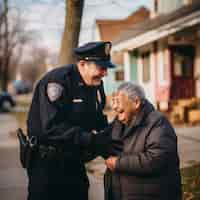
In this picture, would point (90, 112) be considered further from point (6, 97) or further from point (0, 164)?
point (6, 97)

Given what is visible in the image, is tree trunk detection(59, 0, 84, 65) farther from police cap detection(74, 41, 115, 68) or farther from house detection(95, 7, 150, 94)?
house detection(95, 7, 150, 94)

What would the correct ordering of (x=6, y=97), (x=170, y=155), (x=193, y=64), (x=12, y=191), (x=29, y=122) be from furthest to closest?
(x=6, y=97) → (x=193, y=64) → (x=12, y=191) → (x=29, y=122) → (x=170, y=155)

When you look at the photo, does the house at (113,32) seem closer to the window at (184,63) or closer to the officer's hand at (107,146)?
the window at (184,63)

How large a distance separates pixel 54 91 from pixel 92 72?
32 centimetres

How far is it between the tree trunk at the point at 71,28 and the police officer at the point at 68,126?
7.38m

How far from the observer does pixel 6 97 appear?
30.0 m

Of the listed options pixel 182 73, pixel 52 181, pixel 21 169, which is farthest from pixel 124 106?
pixel 182 73

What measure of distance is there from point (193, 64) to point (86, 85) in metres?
13.8

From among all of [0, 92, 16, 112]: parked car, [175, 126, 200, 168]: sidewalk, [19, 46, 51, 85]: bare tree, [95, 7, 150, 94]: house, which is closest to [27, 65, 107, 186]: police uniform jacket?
[175, 126, 200, 168]: sidewalk

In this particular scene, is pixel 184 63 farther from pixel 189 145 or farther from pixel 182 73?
pixel 189 145

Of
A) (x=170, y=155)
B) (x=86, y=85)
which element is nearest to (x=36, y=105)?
(x=86, y=85)

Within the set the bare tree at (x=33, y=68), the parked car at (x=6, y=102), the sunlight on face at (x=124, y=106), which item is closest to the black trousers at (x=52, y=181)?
the sunlight on face at (x=124, y=106)

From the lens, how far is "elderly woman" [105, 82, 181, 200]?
10.0ft

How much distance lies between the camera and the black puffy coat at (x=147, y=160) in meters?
3.05
